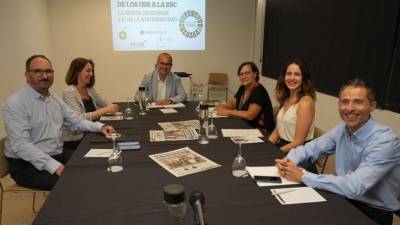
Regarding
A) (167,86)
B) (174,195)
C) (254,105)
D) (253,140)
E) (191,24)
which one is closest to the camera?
(174,195)

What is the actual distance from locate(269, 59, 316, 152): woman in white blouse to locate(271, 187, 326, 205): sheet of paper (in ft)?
→ 3.09

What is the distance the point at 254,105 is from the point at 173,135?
1025mm

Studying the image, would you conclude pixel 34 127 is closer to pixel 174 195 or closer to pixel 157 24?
pixel 174 195

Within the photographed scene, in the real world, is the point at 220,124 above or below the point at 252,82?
below

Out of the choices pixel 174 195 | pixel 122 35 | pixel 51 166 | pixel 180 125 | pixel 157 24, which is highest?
pixel 157 24

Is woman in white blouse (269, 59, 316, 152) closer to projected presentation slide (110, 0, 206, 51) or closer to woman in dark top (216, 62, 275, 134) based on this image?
woman in dark top (216, 62, 275, 134)

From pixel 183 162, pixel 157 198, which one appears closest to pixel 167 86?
pixel 183 162

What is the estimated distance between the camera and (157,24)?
6094 mm

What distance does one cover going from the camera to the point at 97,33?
6137mm

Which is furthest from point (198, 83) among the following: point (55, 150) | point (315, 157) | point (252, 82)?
point (315, 157)

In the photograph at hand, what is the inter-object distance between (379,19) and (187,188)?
2794mm

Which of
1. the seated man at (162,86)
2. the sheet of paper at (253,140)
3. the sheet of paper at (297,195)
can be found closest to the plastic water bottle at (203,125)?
the sheet of paper at (253,140)

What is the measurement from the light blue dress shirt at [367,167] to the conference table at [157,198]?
3.6 inches

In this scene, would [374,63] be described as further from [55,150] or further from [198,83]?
[198,83]
